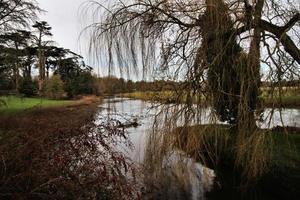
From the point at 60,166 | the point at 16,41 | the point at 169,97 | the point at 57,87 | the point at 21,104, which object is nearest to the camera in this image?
the point at 60,166

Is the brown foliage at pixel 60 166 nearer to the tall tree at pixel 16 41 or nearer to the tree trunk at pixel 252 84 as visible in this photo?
the tree trunk at pixel 252 84

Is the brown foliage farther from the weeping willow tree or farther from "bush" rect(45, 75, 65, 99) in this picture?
"bush" rect(45, 75, 65, 99)

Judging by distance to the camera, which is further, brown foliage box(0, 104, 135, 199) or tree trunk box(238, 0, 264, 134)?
tree trunk box(238, 0, 264, 134)

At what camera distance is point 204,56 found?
4.86 meters

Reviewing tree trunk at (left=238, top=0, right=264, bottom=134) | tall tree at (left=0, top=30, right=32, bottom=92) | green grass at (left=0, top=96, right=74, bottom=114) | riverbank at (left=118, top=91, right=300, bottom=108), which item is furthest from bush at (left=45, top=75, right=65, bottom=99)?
tree trunk at (left=238, top=0, right=264, bottom=134)

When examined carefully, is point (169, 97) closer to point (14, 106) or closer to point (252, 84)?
point (252, 84)

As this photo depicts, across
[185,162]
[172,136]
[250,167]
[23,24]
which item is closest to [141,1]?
[172,136]

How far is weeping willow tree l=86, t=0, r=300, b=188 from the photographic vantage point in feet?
15.4

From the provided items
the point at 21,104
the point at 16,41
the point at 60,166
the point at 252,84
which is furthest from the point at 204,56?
the point at 16,41

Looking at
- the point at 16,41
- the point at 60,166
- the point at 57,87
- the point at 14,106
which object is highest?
the point at 16,41

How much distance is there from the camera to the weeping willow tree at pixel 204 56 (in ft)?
15.4

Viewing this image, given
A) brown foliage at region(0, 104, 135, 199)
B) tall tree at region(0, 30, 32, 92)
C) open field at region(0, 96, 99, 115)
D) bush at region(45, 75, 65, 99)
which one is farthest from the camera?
bush at region(45, 75, 65, 99)

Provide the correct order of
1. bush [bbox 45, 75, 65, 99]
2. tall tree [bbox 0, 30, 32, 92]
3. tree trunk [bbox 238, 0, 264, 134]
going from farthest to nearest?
bush [bbox 45, 75, 65, 99]
tall tree [bbox 0, 30, 32, 92]
tree trunk [bbox 238, 0, 264, 134]

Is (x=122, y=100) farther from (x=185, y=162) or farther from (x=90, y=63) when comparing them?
(x=185, y=162)
